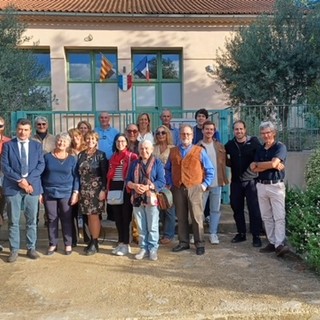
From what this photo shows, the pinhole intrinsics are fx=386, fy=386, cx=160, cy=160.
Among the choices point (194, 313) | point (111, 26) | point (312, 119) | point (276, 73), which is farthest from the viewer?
point (111, 26)

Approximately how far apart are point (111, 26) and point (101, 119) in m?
10.0

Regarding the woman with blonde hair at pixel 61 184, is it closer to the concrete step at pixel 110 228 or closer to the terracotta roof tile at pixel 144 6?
the concrete step at pixel 110 228

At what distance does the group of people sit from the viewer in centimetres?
510

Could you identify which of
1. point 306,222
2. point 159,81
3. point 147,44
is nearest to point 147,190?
point 306,222

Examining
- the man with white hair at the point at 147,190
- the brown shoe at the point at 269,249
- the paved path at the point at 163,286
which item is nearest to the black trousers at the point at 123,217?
the man with white hair at the point at 147,190

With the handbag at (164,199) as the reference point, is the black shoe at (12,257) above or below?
below

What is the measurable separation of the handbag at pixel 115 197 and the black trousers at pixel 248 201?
170 centimetres

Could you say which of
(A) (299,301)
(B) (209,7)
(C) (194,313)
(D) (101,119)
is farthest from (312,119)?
(B) (209,7)

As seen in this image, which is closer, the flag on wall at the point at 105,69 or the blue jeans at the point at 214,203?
the blue jeans at the point at 214,203

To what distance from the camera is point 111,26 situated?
49.7ft

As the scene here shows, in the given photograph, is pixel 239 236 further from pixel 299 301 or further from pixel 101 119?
pixel 101 119

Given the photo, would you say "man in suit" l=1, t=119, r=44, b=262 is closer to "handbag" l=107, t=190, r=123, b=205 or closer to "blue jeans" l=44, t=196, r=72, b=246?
"blue jeans" l=44, t=196, r=72, b=246

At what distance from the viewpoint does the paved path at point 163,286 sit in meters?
3.64

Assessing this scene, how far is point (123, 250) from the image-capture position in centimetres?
536
